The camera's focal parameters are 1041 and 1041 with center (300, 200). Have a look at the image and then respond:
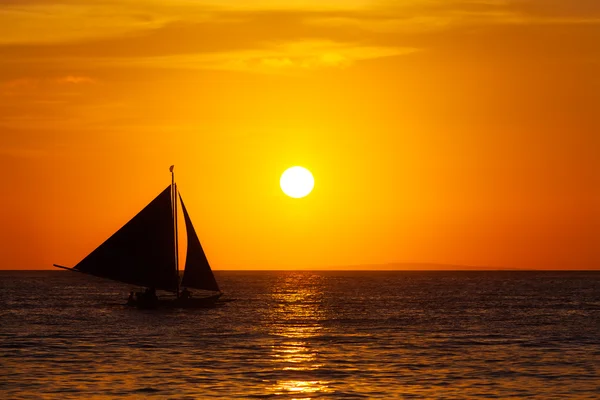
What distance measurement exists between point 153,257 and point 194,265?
12.3 ft

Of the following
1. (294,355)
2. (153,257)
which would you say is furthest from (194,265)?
(294,355)

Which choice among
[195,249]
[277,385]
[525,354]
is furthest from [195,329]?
[277,385]

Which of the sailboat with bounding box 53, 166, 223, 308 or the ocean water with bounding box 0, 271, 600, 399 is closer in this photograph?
the ocean water with bounding box 0, 271, 600, 399

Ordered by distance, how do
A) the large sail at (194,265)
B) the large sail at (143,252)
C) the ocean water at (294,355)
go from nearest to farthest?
the ocean water at (294,355), the large sail at (143,252), the large sail at (194,265)

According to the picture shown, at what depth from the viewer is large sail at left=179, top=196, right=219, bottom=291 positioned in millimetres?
93688

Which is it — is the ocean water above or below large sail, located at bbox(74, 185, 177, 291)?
below

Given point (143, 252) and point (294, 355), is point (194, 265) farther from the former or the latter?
point (294, 355)

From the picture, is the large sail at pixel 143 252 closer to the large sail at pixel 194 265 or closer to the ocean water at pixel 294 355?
the large sail at pixel 194 265

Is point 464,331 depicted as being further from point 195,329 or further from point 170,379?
point 170,379

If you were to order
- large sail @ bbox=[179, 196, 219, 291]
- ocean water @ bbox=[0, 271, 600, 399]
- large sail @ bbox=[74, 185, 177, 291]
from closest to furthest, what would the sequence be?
ocean water @ bbox=[0, 271, 600, 399]
large sail @ bbox=[74, 185, 177, 291]
large sail @ bbox=[179, 196, 219, 291]

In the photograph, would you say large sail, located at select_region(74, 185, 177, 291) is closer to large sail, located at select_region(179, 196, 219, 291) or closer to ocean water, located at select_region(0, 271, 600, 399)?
large sail, located at select_region(179, 196, 219, 291)

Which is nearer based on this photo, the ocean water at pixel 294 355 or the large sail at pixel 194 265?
the ocean water at pixel 294 355

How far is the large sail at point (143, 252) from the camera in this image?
9150 cm

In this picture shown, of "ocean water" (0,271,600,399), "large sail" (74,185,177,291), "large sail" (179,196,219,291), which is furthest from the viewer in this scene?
"large sail" (179,196,219,291)
